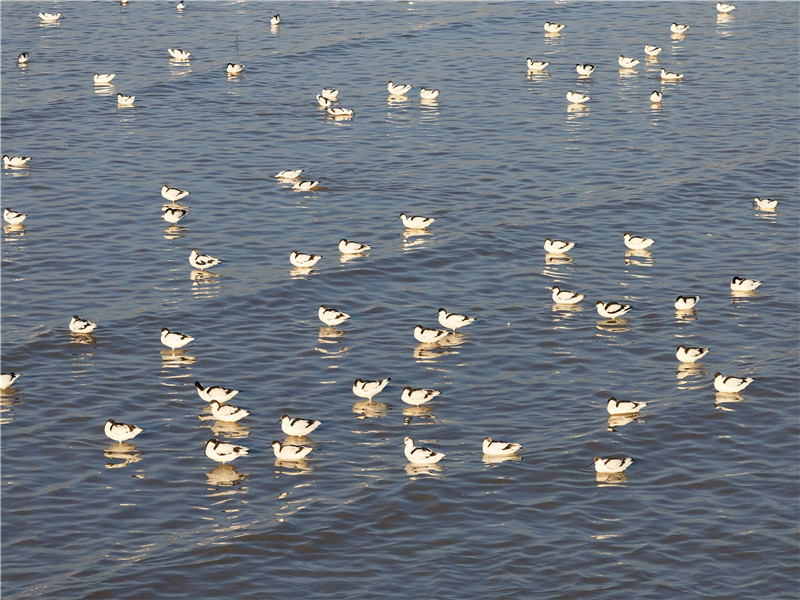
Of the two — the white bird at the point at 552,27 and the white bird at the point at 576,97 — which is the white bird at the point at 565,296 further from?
the white bird at the point at 552,27

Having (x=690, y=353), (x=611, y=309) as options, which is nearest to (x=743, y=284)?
(x=611, y=309)

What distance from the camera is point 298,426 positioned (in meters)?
22.2

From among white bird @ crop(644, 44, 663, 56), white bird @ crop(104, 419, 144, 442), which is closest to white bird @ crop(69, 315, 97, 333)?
white bird @ crop(104, 419, 144, 442)

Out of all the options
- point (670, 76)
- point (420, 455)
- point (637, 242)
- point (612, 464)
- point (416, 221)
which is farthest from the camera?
point (670, 76)

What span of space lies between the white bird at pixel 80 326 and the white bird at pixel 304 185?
1087cm

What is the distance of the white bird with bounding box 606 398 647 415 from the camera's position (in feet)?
75.7

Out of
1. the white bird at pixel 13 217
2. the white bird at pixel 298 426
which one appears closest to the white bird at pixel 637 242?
the white bird at pixel 298 426

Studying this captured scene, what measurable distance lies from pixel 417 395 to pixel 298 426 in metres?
2.71

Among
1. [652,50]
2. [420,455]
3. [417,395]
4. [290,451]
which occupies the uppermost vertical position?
[652,50]

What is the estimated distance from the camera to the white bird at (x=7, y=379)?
2448 cm

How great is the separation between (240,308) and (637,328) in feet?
31.1

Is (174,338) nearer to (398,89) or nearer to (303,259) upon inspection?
(303,259)

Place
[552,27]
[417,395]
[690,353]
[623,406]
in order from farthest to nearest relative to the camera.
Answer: [552,27], [690,353], [417,395], [623,406]

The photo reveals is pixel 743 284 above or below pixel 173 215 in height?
below
